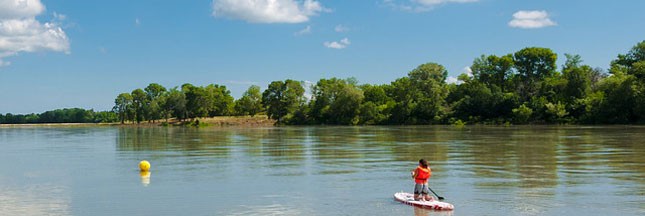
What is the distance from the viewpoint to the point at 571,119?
107 meters

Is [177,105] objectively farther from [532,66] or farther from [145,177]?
[145,177]

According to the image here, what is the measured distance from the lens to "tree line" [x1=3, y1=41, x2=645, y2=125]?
337 ft

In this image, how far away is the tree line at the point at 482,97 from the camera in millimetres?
102750

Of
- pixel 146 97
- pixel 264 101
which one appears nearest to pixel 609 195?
pixel 264 101

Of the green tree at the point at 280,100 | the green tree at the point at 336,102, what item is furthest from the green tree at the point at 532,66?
the green tree at the point at 280,100

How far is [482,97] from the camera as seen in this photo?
12119 cm

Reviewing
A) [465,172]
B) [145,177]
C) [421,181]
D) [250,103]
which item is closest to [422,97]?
[250,103]

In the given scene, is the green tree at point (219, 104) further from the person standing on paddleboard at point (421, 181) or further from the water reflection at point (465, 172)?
the person standing on paddleboard at point (421, 181)

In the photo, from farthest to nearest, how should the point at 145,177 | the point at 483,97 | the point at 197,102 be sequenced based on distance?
the point at 197,102
the point at 483,97
the point at 145,177

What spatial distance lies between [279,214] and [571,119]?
330 ft

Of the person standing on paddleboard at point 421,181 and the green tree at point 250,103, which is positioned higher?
the green tree at point 250,103

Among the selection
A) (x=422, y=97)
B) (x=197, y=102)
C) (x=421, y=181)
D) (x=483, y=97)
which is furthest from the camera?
(x=197, y=102)

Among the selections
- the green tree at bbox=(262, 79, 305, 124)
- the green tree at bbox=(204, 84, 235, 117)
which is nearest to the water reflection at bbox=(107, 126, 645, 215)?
the green tree at bbox=(262, 79, 305, 124)

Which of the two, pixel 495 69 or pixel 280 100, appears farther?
pixel 280 100
